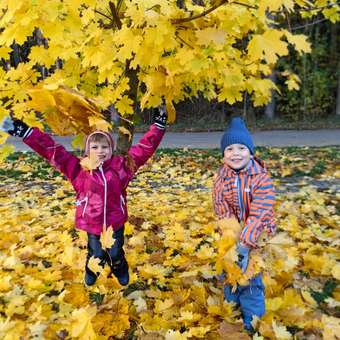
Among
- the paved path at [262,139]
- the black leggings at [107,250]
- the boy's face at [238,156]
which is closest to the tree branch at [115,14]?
the boy's face at [238,156]

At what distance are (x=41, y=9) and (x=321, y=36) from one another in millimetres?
18493

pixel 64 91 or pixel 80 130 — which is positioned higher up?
pixel 64 91

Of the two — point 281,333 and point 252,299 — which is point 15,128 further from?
point 281,333

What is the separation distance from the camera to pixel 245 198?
2373 mm

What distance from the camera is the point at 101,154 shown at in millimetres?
2617

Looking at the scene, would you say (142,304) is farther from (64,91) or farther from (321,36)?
(321,36)

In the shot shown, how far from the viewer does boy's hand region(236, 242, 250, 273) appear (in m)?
2.35

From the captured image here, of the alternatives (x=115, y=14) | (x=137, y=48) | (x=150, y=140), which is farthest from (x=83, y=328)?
(x=115, y=14)

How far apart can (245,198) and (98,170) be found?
958 mm

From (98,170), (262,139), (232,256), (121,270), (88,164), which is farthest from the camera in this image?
(262,139)

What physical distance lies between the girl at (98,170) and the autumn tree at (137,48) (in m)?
0.14

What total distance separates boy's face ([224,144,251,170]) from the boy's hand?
452mm

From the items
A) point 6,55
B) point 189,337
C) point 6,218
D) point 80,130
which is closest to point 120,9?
point 6,55

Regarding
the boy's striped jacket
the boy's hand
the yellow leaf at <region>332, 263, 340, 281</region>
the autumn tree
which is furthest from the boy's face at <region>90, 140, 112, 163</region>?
the yellow leaf at <region>332, 263, 340, 281</region>
